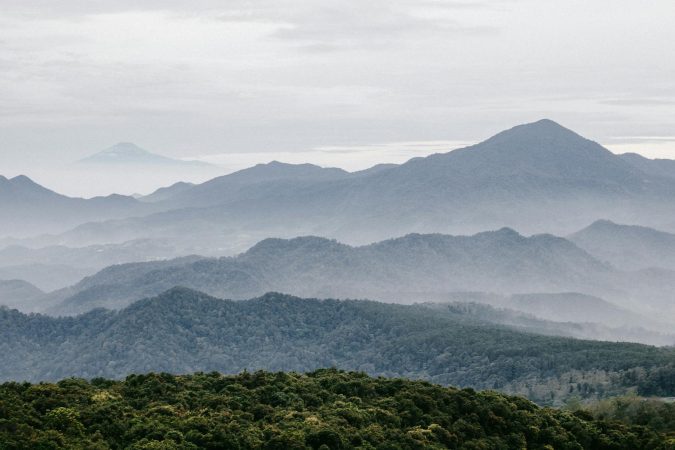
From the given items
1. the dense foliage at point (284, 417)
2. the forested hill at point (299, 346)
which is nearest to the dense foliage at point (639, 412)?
the dense foliage at point (284, 417)

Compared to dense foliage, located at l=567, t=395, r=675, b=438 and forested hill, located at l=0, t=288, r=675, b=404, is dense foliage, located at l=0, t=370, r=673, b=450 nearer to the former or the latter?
dense foliage, located at l=567, t=395, r=675, b=438

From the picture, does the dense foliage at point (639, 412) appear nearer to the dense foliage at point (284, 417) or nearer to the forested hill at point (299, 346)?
Answer: the dense foliage at point (284, 417)

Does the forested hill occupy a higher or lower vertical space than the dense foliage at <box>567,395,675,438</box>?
lower

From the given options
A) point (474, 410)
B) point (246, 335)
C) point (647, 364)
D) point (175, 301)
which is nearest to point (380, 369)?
point (246, 335)

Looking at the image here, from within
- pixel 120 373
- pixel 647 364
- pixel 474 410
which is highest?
pixel 474 410

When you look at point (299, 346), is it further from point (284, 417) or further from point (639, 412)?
point (284, 417)

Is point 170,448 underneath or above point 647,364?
above

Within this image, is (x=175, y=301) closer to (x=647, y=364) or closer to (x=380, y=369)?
(x=380, y=369)

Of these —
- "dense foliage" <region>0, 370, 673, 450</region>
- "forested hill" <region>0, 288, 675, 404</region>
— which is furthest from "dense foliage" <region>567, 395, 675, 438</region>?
"forested hill" <region>0, 288, 675, 404</region>
